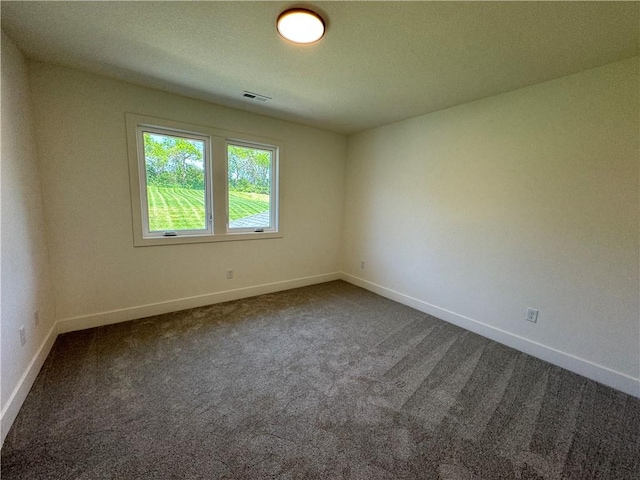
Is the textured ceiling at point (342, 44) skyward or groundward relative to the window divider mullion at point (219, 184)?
skyward

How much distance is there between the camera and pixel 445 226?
2.96 meters

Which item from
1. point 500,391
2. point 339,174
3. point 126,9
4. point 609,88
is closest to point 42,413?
point 126,9

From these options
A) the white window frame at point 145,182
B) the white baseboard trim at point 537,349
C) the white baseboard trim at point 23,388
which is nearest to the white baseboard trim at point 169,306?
the white baseboard trim at point 23,388

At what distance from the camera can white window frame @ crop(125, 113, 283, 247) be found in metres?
2.59

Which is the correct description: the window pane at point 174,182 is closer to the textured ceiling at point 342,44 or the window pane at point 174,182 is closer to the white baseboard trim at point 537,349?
the textured ceiling at point 342,44

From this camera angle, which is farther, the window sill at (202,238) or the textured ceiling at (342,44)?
the window sill at (202,238)

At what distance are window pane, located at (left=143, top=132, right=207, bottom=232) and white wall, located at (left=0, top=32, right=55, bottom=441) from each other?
2.72 feet

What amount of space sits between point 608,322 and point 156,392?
3.30m

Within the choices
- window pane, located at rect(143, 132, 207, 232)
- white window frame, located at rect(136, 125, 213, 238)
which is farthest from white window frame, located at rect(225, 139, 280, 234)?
window pane, located at rect(143, 132, 207, 232)

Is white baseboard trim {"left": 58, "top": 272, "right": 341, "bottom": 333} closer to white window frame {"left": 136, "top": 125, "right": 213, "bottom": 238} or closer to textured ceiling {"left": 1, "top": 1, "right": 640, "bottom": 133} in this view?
white window frame {"left": 136, "top": 125, "right": 213, "bottom": 238}

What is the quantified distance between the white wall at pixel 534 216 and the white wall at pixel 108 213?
6.14ft

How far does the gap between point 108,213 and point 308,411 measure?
2524mm

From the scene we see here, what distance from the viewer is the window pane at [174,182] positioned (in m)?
2.74

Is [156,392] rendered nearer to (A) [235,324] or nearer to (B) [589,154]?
(A) [235,324]
